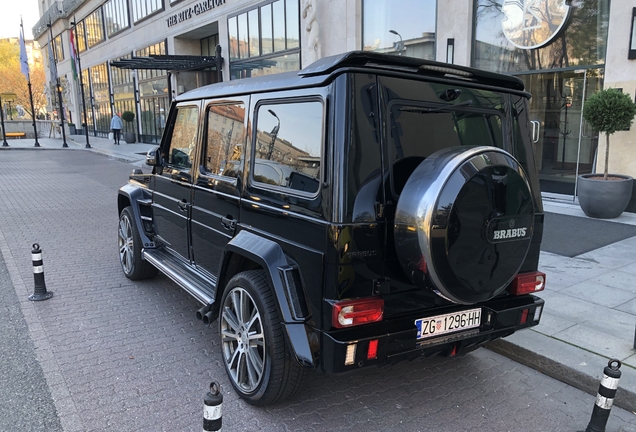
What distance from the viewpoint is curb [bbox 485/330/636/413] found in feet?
11.0

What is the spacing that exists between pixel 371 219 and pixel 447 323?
0.86 metres

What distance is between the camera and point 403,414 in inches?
127

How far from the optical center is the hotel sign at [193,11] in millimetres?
23866

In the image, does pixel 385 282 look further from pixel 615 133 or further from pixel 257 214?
pixel 615 133

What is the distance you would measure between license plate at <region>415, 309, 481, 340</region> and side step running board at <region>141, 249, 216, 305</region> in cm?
164

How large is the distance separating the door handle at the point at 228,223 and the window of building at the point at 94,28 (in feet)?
145

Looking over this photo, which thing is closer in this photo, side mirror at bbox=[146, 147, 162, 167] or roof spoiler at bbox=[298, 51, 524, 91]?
roof spoiler at bbox=[298, 51, 524, 91]

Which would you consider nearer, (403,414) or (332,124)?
(332,124)

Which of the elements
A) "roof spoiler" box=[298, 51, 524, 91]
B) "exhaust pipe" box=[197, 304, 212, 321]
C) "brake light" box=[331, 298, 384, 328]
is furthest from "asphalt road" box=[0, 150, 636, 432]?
"roof spoiler" box=[298, 51, 524, 91]

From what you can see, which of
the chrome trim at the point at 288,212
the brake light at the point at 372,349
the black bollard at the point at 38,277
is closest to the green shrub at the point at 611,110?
the chrome trim at the point at 288,212

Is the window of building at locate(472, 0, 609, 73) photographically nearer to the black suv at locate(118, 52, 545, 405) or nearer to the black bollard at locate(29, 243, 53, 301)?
the black suv at locate(118, 52, 545, 405)

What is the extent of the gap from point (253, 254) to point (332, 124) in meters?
1.00

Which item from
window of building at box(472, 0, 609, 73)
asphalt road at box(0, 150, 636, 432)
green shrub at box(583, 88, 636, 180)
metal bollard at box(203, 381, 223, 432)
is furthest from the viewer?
window of building at box(472, 0, 609, 73)

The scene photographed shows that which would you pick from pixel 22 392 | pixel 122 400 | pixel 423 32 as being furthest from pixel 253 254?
pixel 423 32
